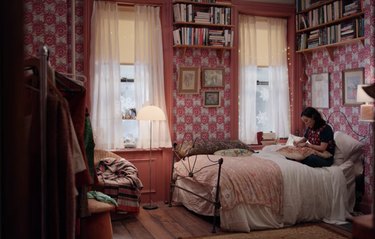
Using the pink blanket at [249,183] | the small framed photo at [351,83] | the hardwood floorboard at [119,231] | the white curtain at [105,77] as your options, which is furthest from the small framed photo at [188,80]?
the hardwood floorboard at [119,231]

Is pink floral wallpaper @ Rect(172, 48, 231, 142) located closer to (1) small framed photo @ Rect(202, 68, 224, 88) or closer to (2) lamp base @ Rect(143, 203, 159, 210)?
(1) small framed photo @ Rect(202, 68, 224, 88)

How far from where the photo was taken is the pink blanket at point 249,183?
4773mm

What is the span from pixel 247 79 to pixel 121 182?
2797mm

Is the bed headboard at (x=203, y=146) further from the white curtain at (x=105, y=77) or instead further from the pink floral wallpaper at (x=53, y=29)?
the pink floral wallpaper at (x=53, y=29)

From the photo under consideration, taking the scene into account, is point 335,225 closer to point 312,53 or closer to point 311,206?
point 311,206

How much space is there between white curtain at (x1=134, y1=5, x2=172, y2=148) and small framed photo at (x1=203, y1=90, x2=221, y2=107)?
734mm

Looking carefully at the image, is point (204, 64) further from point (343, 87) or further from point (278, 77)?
point (343, 87)

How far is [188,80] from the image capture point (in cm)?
656

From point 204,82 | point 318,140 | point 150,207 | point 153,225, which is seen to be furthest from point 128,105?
point 318,140

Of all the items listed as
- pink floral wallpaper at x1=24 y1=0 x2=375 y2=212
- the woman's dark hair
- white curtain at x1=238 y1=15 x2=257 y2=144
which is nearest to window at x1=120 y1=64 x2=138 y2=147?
pink floral wallpaper at x1=24 y1=0 x2=375 y2=212

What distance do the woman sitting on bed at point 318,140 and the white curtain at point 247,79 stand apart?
126 cm

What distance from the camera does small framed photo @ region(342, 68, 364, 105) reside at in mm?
5897

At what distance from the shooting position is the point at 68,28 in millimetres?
Answer: 5922

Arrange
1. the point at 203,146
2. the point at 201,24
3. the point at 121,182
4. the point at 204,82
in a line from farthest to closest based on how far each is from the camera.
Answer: the point at 204,82, the point at 201,24, the point at 203,146, the point at 121,182
